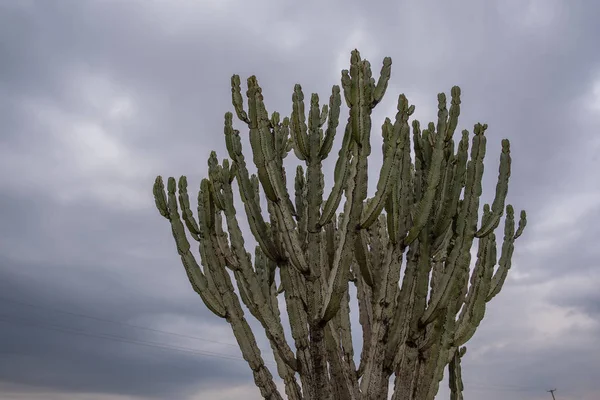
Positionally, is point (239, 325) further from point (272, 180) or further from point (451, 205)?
point (451, 205)

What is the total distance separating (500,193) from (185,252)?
3734 millimetres

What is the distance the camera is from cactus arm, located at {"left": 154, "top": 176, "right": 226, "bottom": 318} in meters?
6.14

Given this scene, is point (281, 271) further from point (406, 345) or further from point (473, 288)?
point (473, 288)

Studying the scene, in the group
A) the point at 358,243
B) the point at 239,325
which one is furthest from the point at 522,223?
the point at 239,325

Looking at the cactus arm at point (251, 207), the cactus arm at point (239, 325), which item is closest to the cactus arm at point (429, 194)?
the cactus arm at point (251, 207)

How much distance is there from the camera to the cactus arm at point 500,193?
19.8 feet

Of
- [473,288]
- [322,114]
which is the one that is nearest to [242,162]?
[322,114]

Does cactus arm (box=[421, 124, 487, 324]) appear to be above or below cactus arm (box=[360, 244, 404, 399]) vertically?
above

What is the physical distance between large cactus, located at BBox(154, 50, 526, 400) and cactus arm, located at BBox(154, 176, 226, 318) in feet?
0.05

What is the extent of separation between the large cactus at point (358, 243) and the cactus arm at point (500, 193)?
0.6 inches

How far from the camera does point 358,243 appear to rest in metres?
5.67

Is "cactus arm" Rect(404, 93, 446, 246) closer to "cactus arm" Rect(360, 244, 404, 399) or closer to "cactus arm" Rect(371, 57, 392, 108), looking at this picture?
"cactus arm" Rect(360, 244, 404, 399)

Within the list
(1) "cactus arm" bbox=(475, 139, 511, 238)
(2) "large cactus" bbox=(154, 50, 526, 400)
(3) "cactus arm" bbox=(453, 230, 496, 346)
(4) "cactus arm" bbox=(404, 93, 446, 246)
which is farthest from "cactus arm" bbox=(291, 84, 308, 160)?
(3) "cactus arm" bbox=(453, 230, 496, 346)

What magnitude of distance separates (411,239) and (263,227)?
153 centimetres
